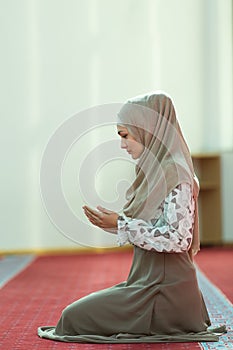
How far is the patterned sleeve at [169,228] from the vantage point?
3.24 meters

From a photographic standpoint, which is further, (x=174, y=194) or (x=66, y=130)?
(x=66, y=130)

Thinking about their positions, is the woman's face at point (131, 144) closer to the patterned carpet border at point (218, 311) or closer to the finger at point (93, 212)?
the finger at point (93, 212)

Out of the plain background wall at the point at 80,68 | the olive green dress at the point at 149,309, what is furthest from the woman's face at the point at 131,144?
the plain background wall at the point at 80,68

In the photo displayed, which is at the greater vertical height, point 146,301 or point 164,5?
point 164,5

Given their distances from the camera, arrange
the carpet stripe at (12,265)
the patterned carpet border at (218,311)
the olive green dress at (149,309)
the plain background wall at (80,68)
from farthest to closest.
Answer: the plain background wall at (80,68) < the carpet stripe at (12,265) < the olive green dress at (149,309) < the patterned carpet border at (218,311)

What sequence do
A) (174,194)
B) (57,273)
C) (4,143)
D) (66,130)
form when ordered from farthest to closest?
(4,143) → (57,273) → (66,130) → (174,194)

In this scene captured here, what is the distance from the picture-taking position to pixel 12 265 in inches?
282

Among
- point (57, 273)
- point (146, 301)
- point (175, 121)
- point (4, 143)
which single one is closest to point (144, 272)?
point (146, 301)

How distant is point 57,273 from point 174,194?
3.22 m

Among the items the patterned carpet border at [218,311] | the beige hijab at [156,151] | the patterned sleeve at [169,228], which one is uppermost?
the beige hijab at [156,151]

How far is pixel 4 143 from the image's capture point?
818 centimetres

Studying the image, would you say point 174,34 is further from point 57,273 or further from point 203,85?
point 57,273

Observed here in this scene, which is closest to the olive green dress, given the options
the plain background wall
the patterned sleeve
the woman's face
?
the patterned sleeve

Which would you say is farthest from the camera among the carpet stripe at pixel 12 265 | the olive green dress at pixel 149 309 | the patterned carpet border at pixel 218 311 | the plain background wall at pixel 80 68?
the plain background wall at pixel 80 68
